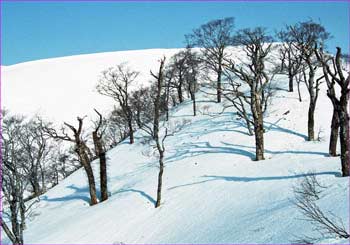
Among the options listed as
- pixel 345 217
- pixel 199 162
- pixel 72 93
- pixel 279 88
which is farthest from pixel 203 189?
pixel 72 93

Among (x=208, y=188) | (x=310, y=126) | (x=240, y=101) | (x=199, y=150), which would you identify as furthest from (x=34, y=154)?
(x=310, y=126)

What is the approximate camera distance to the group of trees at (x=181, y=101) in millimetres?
20944

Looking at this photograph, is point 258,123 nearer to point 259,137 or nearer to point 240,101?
point 259,137

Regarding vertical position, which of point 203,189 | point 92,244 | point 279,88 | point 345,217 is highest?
point 279,88

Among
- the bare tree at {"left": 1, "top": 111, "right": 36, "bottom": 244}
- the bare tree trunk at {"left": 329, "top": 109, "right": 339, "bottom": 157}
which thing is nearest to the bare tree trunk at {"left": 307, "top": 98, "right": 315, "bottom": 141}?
the bare tree trunk at {"left": 329, "top": 109, "right": 339, "bottom": 157}

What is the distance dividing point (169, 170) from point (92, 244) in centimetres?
953

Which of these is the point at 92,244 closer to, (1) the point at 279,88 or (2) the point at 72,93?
(1) the point at 279,88

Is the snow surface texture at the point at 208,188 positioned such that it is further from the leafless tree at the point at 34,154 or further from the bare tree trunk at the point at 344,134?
the leafless tree at the point at 34,154

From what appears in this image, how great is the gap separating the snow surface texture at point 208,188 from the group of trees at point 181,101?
4.79 feet

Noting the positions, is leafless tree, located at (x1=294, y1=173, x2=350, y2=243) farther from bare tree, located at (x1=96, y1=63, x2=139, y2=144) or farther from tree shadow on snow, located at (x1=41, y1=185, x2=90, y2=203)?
bare tree, located at (x1=96, y1=63, x2=139, y2=144)

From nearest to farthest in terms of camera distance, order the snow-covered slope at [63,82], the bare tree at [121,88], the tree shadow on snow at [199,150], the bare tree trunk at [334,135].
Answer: the bare tree trunk at [334,135]
the tree shadow on snow at [199,150]
the bare tree at [121,88]
the snow-covered slope at [63,82]

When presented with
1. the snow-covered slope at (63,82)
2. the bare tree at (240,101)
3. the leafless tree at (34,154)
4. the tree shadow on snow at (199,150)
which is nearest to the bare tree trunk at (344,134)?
the bare tree at (240,101)

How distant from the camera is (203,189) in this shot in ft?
78.2

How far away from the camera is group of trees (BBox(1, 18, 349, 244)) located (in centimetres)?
2094
